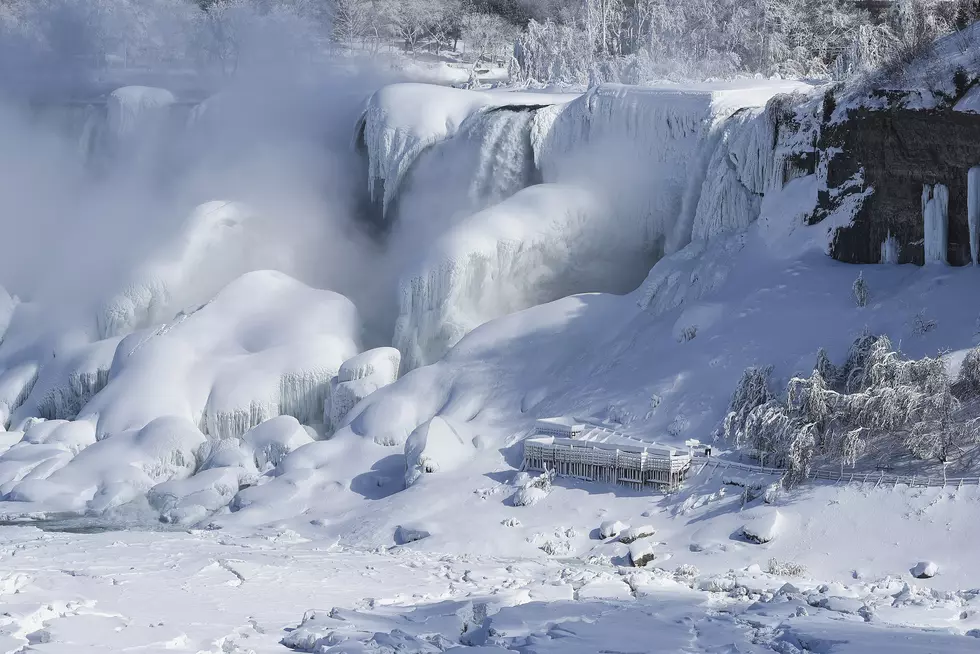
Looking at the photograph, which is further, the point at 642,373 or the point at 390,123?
the point at 390,123

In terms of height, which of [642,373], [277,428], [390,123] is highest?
[390,123]

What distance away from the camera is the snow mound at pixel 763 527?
19.5 m

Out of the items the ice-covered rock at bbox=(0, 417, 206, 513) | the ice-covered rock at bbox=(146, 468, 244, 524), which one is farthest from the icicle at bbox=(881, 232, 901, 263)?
the ice-covered rock at bbox=(0, 417, 206, 513)

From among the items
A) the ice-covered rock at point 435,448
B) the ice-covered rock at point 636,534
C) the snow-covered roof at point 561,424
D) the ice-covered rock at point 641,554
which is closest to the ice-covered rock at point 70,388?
the ice-covered rock at point 435,448

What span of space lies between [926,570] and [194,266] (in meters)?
19.7

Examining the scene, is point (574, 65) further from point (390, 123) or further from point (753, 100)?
point (753, 100)

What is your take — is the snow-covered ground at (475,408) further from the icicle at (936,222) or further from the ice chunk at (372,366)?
the icicle at (936,222)

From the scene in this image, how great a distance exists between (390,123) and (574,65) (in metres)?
13.8

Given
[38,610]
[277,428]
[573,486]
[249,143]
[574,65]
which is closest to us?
[38,610]

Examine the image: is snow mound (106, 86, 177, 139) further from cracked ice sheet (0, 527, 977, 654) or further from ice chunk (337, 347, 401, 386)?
cracked ice sheet (0, 527, 977, 654)

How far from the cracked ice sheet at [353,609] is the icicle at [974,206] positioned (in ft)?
26.4

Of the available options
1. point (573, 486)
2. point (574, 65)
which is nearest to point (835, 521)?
point (573, 486)

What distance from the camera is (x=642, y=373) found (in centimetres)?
2361

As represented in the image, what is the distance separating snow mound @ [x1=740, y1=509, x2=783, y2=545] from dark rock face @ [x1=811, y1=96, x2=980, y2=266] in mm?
5848
